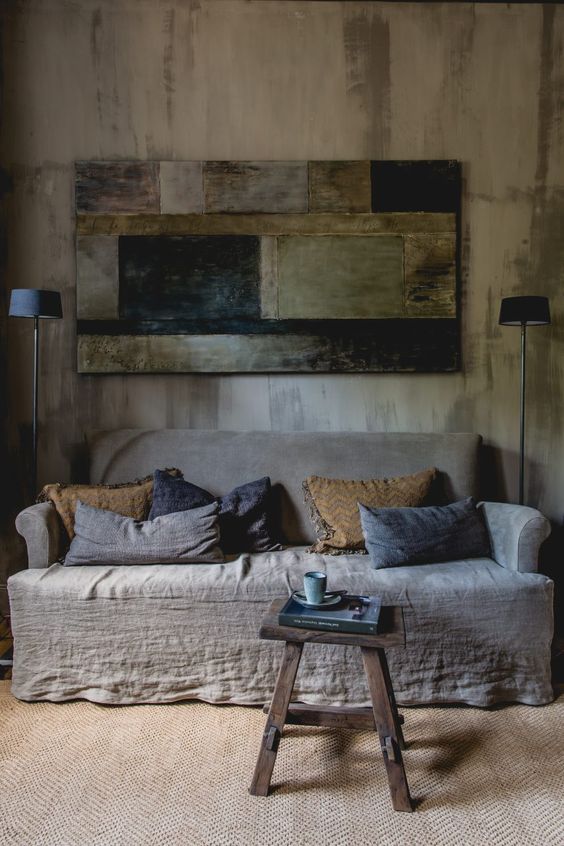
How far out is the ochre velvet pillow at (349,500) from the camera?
8.95 feet

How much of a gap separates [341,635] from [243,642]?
24.4 inches

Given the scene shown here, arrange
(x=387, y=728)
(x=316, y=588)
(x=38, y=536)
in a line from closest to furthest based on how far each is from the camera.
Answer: (x=387, y=728) < (x=316, y=588) < (x=38, y=536)

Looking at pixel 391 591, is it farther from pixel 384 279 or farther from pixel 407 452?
pixel 384 279

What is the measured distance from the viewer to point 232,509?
278 cm

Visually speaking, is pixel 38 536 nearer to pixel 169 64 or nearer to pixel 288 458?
pixel 288 458

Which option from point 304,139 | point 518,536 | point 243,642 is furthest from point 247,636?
point 304,139

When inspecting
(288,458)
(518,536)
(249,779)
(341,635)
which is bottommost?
(249,779)

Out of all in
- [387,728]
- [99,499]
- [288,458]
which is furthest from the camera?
[288,458]

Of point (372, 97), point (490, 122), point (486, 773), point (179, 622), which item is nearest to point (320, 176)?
point (372, 97)

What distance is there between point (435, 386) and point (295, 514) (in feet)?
3.30

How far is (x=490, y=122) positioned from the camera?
3.24 meters

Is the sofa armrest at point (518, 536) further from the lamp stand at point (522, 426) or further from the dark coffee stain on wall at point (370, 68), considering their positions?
the dark coffee stain on wall at point (370, 68)

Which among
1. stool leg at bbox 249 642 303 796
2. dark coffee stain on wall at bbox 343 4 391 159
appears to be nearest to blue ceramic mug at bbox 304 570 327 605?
stool leg at bbox 249 642 303 796

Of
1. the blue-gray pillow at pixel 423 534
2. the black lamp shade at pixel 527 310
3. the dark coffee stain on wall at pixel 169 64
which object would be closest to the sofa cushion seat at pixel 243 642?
the blue-gray pillow at pixel 423 534
